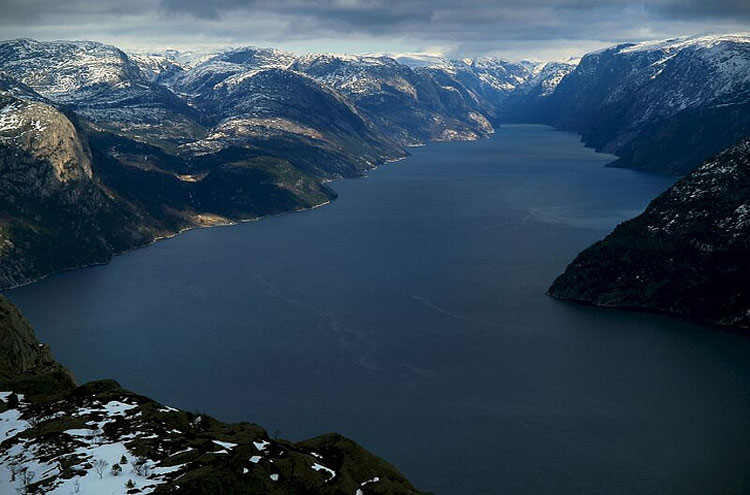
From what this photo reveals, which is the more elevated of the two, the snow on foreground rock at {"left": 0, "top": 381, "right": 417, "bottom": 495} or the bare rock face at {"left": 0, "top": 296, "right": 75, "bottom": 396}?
the snow on foreground rock at {"left": 0, "top": 381, "right": 417, "bottom": 495}

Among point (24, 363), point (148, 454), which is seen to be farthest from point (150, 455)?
point (24, 363)

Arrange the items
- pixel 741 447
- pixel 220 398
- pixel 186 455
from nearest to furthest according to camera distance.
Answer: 1. pixel 186 455
2. pixel 741 447
3. pixel 220 398

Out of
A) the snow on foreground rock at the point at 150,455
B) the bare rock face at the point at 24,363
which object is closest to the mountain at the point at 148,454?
the snow on foreground rock at the point at 150,455

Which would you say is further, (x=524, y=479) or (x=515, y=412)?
(x=515, y=412)

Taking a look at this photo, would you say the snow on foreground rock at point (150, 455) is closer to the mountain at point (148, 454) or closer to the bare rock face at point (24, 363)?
the mountain at point (148, 454)

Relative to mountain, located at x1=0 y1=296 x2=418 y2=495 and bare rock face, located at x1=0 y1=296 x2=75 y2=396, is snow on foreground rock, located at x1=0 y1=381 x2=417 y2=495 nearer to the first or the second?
mountain, located at x1=0 y1=296 x2=418 y2=495

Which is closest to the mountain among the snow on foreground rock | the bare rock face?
the snow on foreground rock

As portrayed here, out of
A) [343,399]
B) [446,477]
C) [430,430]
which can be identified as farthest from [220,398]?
[446,477]

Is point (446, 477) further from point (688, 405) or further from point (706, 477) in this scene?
point (688, 405)
